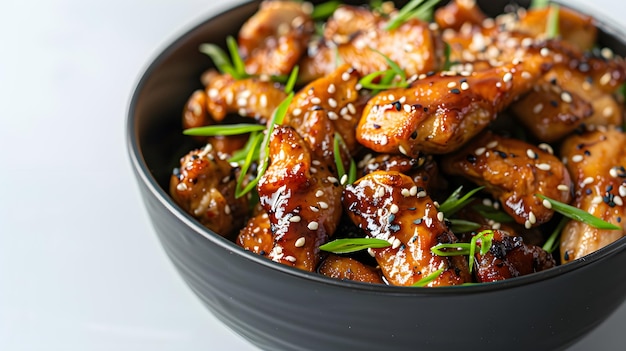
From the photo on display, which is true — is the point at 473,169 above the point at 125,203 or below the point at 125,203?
above

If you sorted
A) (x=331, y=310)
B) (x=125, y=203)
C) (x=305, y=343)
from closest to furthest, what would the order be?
(x=331, y=310) → (x=305, y=343) → (x=125, y=203)

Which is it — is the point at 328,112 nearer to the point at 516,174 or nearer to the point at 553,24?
the point at 516,174

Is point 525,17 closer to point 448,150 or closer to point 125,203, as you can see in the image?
point 448,150

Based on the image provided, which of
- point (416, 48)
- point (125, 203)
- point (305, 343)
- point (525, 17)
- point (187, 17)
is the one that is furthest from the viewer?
point (187, 17)

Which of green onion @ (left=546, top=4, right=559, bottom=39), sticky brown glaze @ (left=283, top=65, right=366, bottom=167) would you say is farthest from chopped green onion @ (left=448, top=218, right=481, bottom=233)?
green onion @ (left=546, top=4, right=559, bottom=39)

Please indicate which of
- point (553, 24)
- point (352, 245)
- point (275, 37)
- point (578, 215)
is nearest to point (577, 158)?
point (578, 215)

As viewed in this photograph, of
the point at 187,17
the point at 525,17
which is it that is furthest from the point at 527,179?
the point at 187,17
